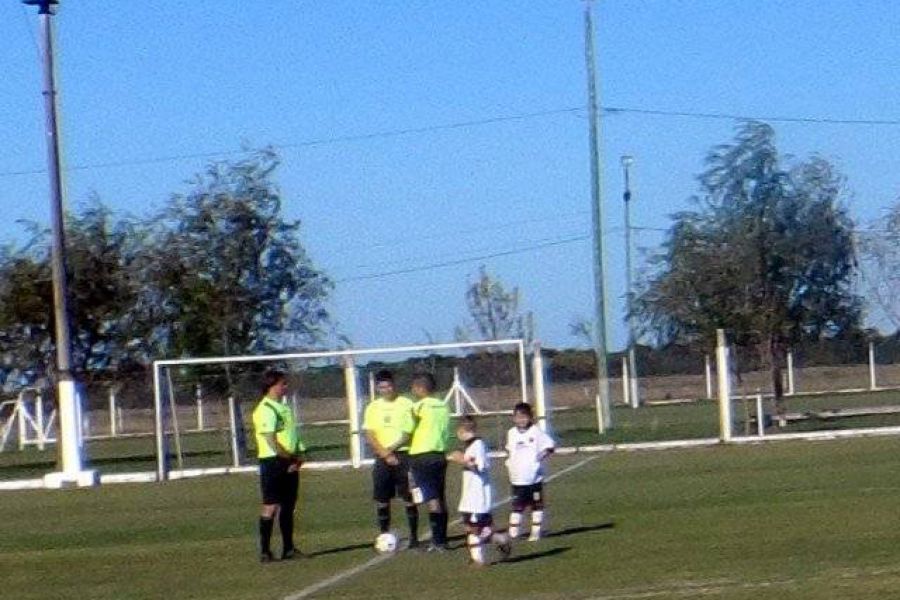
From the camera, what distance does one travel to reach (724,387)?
38.7m

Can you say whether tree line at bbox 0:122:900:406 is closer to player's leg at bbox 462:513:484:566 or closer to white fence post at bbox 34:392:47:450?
white fence post at bbox 34:392:47:450

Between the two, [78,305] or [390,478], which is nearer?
[390,478]

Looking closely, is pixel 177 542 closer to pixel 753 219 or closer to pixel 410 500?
pixel 410 500

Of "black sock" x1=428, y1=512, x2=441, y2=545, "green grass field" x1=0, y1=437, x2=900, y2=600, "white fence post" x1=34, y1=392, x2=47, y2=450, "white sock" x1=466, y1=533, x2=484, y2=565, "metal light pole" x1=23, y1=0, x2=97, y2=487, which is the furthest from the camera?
"white fence post" x1=34, y1=392, x2=47, y2=450

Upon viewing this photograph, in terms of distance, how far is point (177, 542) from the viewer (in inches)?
873

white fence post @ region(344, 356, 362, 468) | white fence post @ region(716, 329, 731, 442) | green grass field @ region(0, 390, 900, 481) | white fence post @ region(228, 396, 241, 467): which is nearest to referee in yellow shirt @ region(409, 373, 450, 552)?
white fence post @ region(344, 356, 362, 468)

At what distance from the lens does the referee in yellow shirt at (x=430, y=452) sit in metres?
19.1

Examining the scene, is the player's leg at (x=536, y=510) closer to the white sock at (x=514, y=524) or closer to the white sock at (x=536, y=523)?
the white sock at (x=536, y=523)

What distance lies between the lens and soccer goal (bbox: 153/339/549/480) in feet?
125

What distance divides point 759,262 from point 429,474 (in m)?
28.7

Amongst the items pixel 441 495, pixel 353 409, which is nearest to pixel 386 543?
pixel 441 495

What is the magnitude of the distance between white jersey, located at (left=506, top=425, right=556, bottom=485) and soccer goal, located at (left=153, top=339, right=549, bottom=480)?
17.7 metres

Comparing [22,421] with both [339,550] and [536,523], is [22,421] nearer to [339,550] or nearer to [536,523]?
[339,550]

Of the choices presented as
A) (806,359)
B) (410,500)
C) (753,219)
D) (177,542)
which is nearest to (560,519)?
(410,500)
